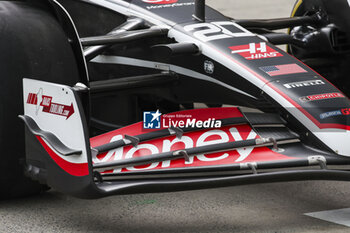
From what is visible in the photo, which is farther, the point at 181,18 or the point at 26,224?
the point at 181,18

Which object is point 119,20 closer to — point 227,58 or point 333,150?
point 227,58

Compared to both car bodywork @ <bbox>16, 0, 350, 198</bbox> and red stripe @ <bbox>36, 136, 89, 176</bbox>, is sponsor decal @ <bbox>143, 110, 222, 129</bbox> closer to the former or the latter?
car bodywork @ <bbox>16, 0, 350, 198</bbox>

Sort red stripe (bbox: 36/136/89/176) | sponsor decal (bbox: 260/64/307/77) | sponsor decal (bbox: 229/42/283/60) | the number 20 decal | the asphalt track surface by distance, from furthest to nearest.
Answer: the number 20 decal → sponsor decal (bbox: 229/42/283/60) → sponsor decal (bbox: 260/64/307/77) → the asphalt track surface → red stripe (bbox: 36/136/89/176)

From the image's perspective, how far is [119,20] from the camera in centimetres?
455

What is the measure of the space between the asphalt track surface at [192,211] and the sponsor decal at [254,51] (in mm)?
771

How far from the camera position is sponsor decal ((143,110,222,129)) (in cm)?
370

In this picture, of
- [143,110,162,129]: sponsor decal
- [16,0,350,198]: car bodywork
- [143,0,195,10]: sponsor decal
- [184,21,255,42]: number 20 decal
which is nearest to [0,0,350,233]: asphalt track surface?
[16,0,350,198]: car bodywork

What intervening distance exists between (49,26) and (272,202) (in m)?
1.49

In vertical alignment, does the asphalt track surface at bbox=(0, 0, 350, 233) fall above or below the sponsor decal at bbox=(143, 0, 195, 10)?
below

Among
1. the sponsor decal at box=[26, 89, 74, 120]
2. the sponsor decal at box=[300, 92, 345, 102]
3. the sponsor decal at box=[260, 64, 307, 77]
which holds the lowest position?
the sponsor decal at box=[300, 92, 345, 102]

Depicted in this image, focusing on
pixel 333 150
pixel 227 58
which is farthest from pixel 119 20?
pixel 333 150

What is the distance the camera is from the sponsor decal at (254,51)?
12.8ft

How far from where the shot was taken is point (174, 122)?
12.3 feet

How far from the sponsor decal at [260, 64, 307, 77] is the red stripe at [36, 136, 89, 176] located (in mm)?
1074
